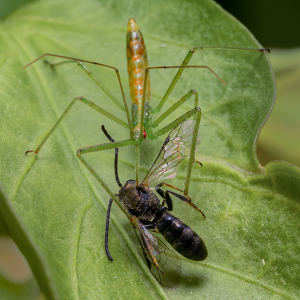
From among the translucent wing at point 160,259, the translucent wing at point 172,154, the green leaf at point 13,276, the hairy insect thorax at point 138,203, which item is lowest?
the green leaf at point 13,276

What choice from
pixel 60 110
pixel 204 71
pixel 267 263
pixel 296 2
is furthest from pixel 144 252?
pixel 296 2

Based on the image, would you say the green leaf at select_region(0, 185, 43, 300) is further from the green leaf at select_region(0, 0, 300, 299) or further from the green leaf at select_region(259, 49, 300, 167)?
the green leaf at select_region(259, 49, 300, 167)

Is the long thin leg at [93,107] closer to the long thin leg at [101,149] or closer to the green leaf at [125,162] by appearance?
the green leaf at [125,162]

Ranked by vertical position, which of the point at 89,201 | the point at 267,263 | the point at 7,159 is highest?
the point at 7,159

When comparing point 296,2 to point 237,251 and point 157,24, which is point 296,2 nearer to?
point 157,24

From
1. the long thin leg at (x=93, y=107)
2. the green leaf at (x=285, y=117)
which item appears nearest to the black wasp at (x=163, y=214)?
the long thin leg at (x=93, y=107)

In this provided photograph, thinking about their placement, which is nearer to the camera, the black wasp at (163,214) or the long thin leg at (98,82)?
the black wasp at (163,214)
